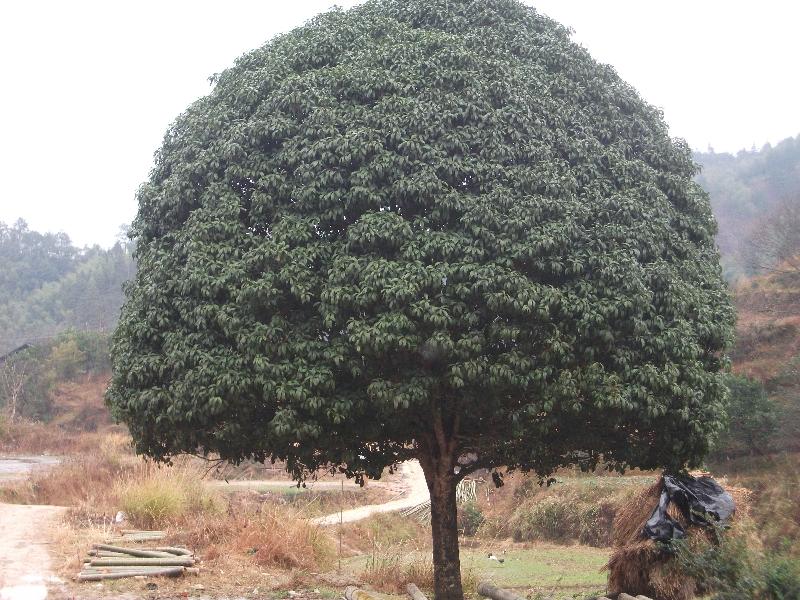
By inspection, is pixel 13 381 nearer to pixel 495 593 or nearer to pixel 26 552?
pixel 26 552

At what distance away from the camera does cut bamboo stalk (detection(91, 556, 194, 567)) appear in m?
11.6

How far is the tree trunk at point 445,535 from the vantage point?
9.79 meters

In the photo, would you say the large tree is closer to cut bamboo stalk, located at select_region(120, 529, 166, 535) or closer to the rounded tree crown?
the rounded tree crown

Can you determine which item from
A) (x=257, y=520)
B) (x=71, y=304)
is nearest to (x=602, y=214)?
(x=257, y=520)

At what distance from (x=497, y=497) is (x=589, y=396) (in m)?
16.9

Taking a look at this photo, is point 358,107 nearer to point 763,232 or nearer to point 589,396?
point 589,396

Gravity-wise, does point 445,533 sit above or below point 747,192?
below

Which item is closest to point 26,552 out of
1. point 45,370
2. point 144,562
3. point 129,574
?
point 144,562

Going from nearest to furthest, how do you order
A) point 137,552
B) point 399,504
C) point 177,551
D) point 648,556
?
point 648,556 < point 137,552 < point 177,551 < point 399,504

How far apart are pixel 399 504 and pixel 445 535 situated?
14.7 m

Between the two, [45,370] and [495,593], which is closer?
[495,593]

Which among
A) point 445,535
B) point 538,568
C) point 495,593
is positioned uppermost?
point 445,535

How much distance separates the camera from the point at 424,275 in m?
7.66

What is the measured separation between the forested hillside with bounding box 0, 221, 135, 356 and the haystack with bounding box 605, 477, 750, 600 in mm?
53456
